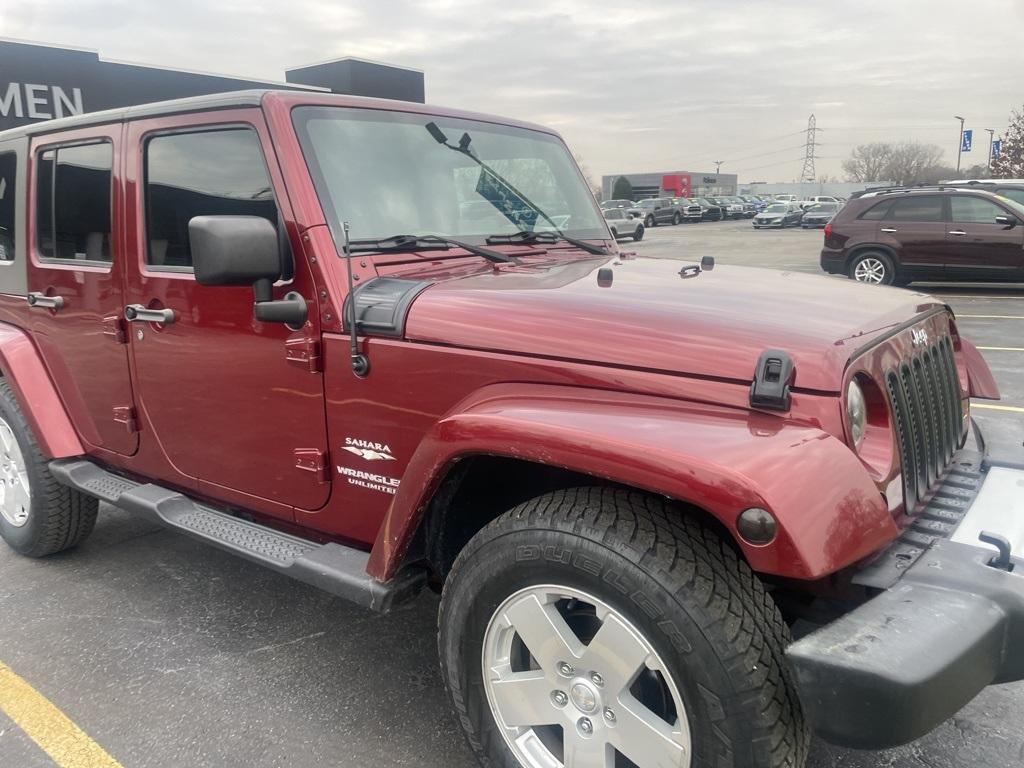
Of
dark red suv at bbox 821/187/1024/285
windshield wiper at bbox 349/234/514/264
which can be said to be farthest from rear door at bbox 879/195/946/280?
windshield wiper at bbox 349/234/514/264

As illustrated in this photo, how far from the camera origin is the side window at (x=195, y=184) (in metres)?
2.74

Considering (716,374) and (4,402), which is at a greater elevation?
(716,374)

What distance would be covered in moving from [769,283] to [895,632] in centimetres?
132

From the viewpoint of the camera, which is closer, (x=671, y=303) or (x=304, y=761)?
(x=671, y=303)

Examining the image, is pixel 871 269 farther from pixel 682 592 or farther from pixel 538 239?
pixel 682 592

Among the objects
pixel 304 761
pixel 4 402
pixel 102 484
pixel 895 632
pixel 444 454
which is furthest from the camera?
pixel 4 402

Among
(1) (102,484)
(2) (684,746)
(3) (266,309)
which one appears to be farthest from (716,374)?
(1) (102,484)

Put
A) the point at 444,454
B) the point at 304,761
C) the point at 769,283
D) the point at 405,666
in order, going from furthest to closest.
A: the point at 405,666 < the point at 769,283 < the point at 304,761 < the point at 444,454

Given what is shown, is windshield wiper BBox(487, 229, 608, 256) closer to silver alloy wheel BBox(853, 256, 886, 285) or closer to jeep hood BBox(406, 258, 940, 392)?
jeep hood BBox(406, 258, 940, 392)

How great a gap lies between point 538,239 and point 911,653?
6.75 feet

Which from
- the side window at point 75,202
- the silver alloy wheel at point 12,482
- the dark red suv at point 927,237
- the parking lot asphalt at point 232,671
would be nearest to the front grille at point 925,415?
the parking lot asphalt at point 232,671

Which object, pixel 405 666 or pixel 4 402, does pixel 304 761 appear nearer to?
pixel 405 666

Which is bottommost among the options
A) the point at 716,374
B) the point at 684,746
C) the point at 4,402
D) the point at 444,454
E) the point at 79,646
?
the point at 79,646

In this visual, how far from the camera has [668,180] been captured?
82.3 m
